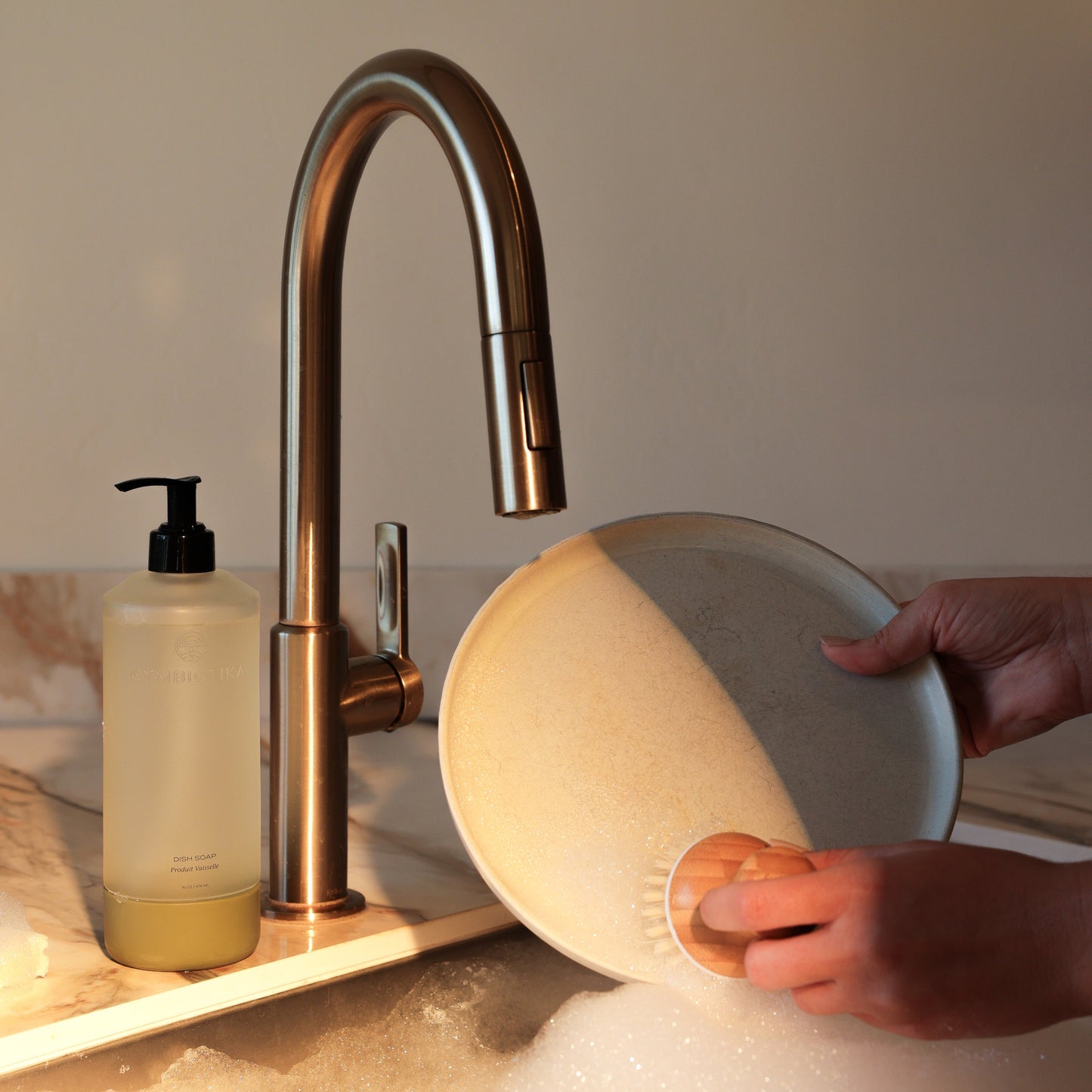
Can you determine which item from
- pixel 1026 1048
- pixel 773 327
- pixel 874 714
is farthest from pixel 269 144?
pixel 1026 1048

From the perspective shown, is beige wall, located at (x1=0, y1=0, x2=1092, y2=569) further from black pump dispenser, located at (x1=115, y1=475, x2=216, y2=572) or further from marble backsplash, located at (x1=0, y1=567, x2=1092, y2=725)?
black pump dispenser, located at (x1=115, y1=475, x2=216, y2=572)

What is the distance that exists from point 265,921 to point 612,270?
717 millimetres

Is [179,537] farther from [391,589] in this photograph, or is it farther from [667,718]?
[667,718]

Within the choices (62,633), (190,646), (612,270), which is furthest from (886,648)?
(62,633)

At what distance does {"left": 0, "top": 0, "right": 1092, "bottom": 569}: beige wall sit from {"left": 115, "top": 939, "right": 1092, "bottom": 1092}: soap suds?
1.87ft

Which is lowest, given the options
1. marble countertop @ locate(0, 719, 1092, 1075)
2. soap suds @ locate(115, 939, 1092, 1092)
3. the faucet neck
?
soap suds @ locate(115, 939, 1092, 1092)

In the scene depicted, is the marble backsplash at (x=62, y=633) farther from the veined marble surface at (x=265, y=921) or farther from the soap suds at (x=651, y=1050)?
the soap suds at (x=651, y=1050)

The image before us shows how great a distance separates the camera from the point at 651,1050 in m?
0.51

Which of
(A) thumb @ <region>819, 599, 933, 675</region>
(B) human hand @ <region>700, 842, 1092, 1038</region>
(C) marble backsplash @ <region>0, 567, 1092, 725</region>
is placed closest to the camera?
(B) human hand @ <region>700, 842, 1092, 1038</region>

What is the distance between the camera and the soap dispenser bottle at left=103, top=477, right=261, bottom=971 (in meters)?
0.46

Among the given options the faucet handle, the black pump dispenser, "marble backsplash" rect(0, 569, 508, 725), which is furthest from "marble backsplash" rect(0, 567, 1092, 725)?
the black pump dispenser

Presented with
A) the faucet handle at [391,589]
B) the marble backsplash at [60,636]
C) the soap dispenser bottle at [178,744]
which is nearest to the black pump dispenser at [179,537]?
the soap dispenser bottle at [178,744]

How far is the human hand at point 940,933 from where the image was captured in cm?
41

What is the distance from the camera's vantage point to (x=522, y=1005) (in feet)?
1.78
